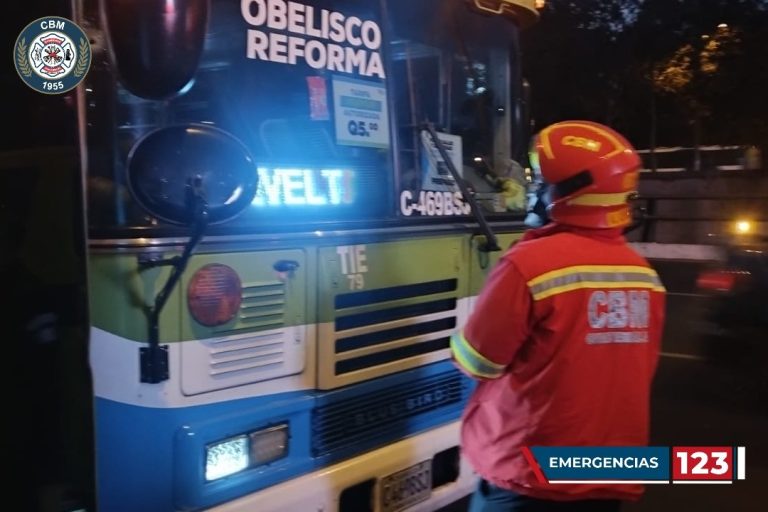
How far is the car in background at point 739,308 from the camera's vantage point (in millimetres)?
6758

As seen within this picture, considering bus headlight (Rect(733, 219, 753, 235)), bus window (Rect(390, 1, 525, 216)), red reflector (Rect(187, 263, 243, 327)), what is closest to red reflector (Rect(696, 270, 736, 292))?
bus headlight (Rect(733, 219, 753, 235))

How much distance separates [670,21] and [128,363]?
68.9 ft

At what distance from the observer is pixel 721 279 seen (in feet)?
22.7

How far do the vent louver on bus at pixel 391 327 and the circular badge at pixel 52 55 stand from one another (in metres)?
1.43

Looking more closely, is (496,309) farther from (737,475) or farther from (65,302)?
(737,475)

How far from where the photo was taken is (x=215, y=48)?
325 centimetres

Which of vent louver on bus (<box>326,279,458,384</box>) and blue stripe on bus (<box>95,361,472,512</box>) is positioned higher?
vent louver on bus (<box>326,279,458,384</box>)

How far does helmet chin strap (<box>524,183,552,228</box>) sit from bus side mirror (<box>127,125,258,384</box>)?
36.7 inches

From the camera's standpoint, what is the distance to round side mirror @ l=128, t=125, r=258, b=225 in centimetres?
278

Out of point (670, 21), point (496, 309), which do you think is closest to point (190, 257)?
point (496, 309)

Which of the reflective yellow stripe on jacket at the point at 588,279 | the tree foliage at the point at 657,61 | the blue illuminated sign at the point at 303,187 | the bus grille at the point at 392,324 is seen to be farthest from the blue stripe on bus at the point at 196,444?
the tree foliage at the point at 657,61

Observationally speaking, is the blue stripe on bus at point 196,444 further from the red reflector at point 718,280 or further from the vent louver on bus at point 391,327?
the red reflector at point 718,280

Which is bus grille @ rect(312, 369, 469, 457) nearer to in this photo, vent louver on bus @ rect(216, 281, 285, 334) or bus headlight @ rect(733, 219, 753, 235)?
vent louver on bus @ rect(216, 281, 285, 334)

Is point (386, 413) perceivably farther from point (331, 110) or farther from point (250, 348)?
point (331, 110)
